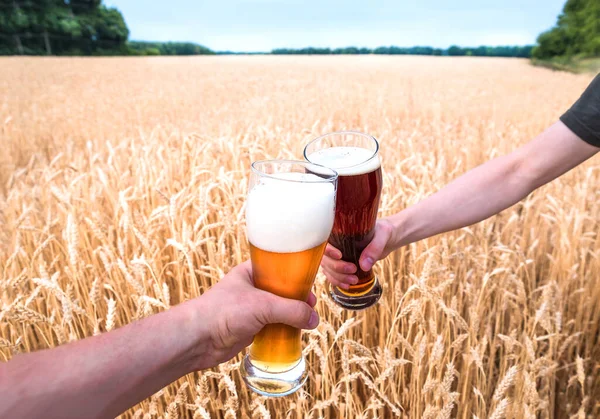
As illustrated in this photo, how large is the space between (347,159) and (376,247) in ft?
0.92

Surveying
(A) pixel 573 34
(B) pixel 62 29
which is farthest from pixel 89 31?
(A) pixel 573 34

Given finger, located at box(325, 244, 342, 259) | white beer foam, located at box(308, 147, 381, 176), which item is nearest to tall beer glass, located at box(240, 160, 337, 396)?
white beer foam, located at box(308, 147, 381, 176)

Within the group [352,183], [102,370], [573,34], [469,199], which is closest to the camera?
[102,370]

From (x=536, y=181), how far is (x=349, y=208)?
69 centimetres

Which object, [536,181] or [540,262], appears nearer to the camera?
[536,181]

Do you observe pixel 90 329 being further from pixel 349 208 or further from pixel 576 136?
pixel 576 136

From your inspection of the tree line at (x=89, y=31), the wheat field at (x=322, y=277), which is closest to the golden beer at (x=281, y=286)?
the wheat field at (x=322, y=277)

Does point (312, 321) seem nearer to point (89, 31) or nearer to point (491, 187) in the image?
point (491, 187)

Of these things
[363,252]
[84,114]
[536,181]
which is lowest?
[84,114]

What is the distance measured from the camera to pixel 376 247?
1.24 m

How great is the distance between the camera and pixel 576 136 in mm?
1344

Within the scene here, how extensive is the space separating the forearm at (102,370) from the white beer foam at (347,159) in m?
0.48

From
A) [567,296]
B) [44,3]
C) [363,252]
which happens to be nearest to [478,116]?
[567,296]

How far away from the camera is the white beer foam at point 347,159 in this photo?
41.6 inches
